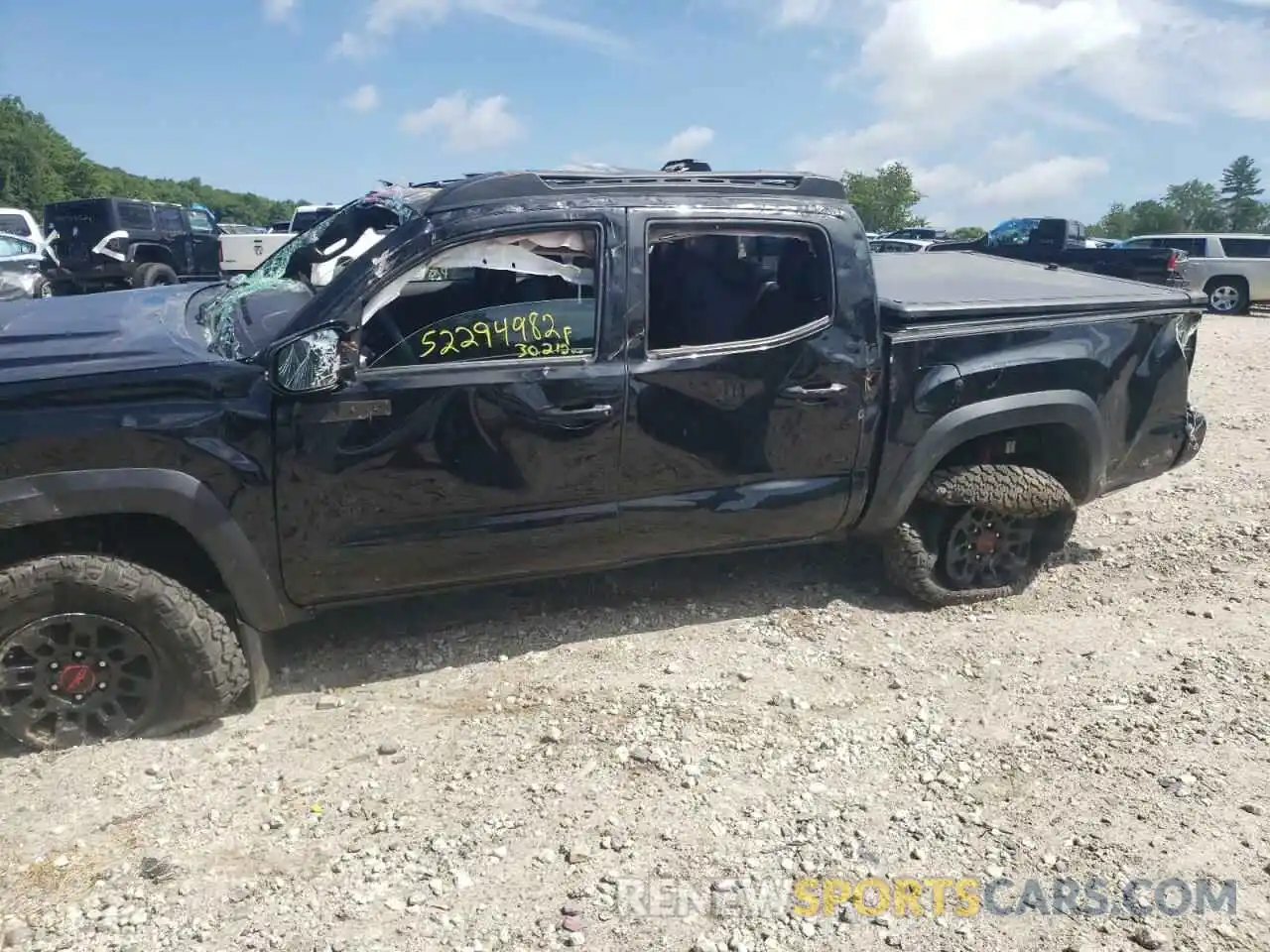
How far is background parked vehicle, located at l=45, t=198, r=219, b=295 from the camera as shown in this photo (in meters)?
15.6

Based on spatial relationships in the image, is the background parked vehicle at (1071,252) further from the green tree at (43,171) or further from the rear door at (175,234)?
the green tree at (43,171)

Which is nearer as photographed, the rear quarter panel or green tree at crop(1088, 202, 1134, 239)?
the rear quarter panel

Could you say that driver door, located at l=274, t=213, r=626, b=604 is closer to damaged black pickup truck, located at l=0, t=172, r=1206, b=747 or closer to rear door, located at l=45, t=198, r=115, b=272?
damaged black pickup truck, located at l=0, t=172, r=1206, b=747

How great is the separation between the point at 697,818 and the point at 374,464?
153 centimetres

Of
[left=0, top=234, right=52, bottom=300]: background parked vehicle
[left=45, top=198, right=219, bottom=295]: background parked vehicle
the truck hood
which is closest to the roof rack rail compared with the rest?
the truck hood

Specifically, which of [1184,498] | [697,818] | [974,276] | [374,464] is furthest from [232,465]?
[1184,498]

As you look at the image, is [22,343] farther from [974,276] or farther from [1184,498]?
[1184,498]

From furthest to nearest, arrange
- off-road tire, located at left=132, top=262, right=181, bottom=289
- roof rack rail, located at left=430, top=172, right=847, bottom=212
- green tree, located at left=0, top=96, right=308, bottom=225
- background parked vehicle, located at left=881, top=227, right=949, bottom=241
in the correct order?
green tree, located at left=0, top=96, right=308, bottom=225, background parked vehicle, located at left=881, top=227, right=949, bottom=241, off-road tire, located at left=132, top=262, right=181, bottom=289, roof rack rail, located at left=430, top=172, right=847, bottom=212

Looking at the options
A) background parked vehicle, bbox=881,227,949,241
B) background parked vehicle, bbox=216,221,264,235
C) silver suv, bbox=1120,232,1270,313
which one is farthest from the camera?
background parked vehicle, bbox=881,227,949,241

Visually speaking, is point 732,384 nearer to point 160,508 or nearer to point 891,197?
point 160,508

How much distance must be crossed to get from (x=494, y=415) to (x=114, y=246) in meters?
15.3

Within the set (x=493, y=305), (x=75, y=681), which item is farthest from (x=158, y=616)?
(x=493, y=305)

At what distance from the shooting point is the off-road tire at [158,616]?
2912 millimetres

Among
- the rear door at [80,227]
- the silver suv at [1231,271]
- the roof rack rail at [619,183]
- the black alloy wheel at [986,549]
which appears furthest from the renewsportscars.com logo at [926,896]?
the silver suv at [1231,271]
